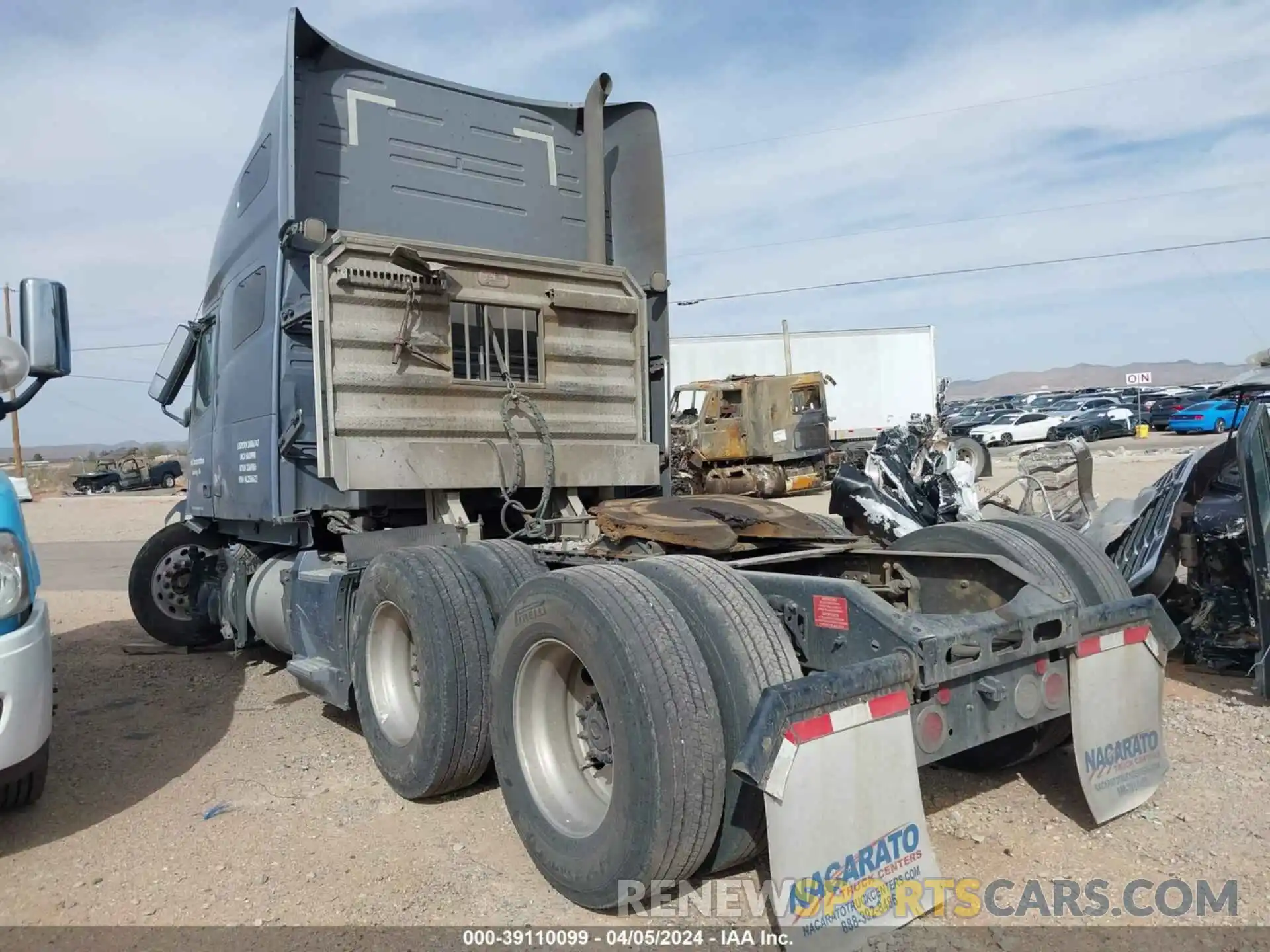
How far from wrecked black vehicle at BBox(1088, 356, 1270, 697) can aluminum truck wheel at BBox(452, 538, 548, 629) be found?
3.66 meters

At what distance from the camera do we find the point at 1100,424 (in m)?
34.9

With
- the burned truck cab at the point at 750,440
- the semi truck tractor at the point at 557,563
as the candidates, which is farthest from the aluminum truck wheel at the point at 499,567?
the burned truck cab at the point at 750,440

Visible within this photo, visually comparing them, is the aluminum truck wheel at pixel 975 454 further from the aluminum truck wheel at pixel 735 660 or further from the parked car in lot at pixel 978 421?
the parked car in lot at pixel 978 421

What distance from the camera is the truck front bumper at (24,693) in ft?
11.9

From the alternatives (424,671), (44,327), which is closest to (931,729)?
(424,671)

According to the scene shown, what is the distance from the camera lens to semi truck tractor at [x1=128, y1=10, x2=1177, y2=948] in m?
2.83

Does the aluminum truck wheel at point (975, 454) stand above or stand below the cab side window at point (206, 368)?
below

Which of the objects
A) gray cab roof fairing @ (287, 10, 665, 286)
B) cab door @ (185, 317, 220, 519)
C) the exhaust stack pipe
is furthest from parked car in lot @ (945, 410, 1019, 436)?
cab door @ (185, 317, 220, 519)

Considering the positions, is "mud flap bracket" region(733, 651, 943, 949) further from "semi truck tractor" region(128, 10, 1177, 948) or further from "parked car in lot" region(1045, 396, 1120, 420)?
"parked car in lot" region(1045, 396, 1120, 420)

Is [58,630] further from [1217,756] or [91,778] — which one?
[1217,756]

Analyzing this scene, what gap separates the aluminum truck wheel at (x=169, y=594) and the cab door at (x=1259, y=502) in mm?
7373

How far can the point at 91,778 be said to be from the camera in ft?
15.5

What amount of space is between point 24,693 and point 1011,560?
12.8ft

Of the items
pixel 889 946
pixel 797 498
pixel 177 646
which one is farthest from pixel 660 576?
pixel 797 498
